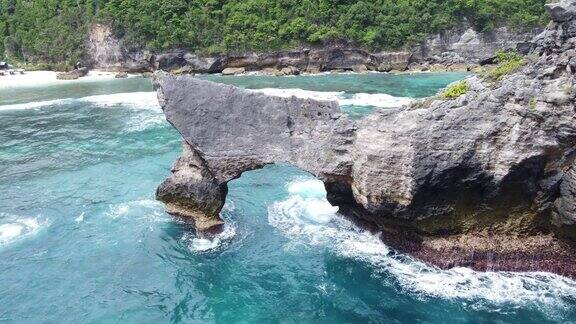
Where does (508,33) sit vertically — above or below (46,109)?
above

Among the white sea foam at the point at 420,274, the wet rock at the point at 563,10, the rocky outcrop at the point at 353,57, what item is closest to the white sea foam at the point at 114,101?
the rocky outcrop at the point at 353,57

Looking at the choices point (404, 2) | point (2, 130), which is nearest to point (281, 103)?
point (2, 130)

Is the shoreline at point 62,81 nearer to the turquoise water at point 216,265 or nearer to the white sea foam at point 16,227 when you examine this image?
the turquoise water at point 216,265

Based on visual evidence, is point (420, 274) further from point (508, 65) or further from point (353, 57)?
point (353, 57)

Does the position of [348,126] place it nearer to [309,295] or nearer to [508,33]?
[309,295]

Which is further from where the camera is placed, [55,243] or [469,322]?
[55,243]

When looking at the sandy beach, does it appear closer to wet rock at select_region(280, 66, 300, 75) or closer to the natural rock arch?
wet rock at select_region(280, 66, 300, 75)
